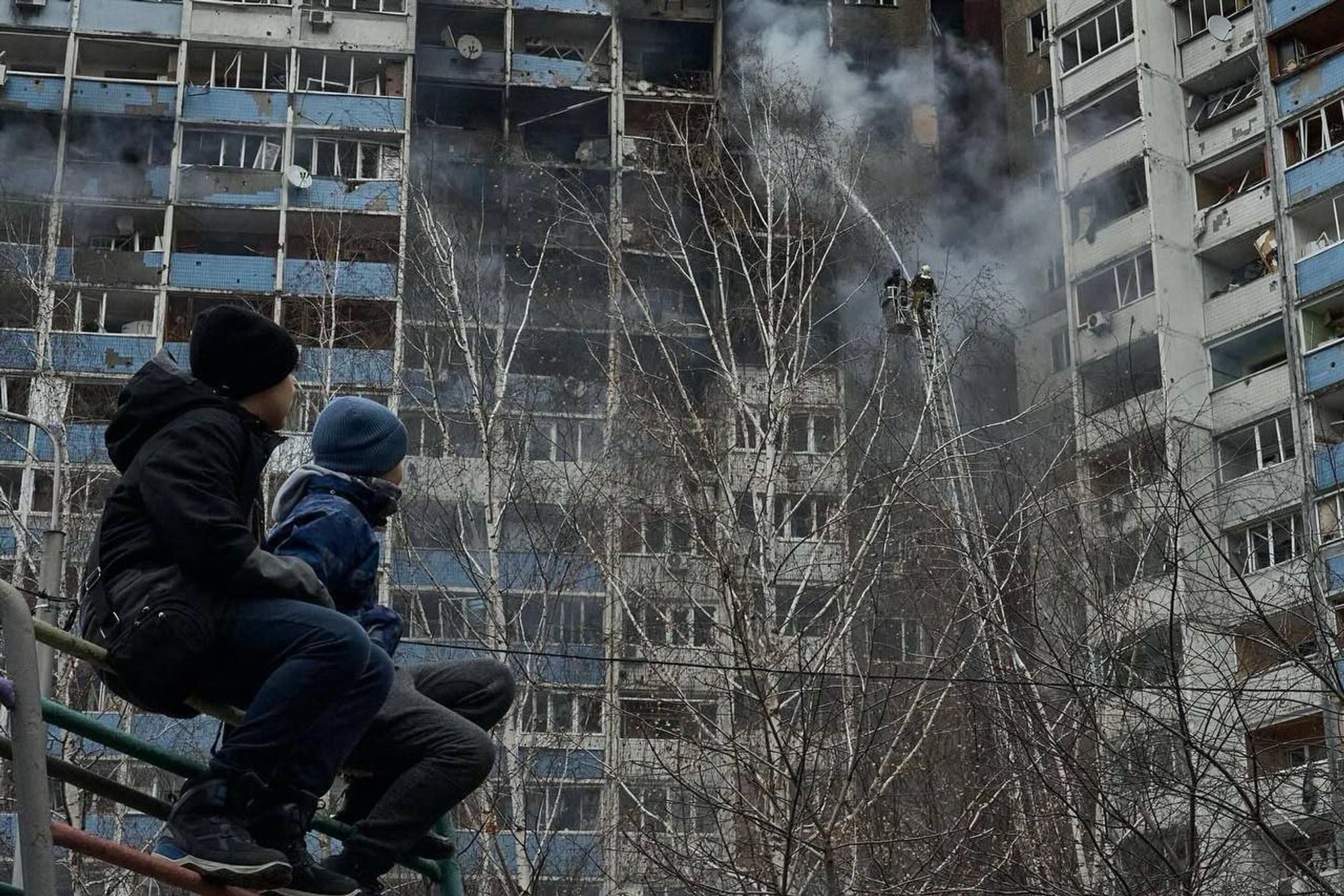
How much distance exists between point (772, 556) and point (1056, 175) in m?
23.5

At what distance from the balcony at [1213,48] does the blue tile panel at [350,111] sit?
16568 mm

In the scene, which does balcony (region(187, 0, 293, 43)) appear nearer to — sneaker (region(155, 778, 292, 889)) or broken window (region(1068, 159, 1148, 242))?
broken window (region(1068, 159, 1148, 242))

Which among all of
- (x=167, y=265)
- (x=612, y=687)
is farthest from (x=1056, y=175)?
(x=612, y=687)

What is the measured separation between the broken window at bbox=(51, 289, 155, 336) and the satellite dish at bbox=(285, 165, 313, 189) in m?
3.67

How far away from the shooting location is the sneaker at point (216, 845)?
12.5 ft

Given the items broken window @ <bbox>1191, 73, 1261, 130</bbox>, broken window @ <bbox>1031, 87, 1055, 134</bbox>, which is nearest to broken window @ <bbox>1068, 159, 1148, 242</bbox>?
broken window @ <bbox>1191, 73, 1261, 130</bbox>

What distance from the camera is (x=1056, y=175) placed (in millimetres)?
43656

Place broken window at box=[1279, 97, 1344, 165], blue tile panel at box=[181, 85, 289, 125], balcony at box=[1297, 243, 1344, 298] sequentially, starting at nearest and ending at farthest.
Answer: balcony at box=[1297, 243, 1344, 298]
broken window at box=[1279, 97, 1344, 165]
blue tile panel at box=[181, 85, 289, 125]

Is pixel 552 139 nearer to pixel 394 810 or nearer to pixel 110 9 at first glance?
pixel 110 9

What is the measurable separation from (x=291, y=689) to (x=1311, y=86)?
37501 mm

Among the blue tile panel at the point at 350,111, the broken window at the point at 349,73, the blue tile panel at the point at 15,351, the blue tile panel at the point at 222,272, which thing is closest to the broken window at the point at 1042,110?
the broken window at the point at 349,73

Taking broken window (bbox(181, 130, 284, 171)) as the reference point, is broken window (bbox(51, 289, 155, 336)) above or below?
below

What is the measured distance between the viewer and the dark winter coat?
3.88 meters

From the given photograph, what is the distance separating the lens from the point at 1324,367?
119 ft
